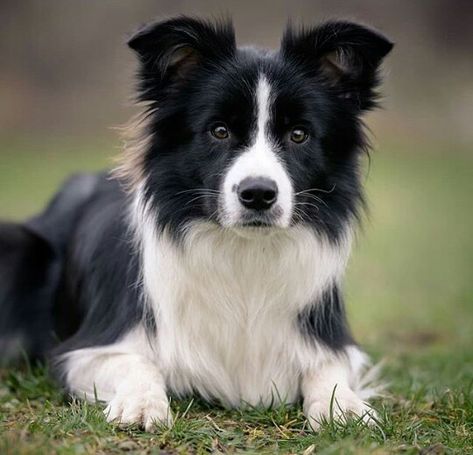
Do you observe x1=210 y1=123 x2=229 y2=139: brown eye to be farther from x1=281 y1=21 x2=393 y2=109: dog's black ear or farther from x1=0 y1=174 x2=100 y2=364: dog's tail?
x1=0 y1=174 x2=100 y2=364: dog's tail

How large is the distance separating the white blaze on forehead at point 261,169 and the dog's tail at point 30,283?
2151mm

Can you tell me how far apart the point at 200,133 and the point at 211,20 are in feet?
2.04

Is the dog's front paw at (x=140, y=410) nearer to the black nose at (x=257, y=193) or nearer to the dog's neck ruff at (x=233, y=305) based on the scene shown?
the dog's neck ruff at (x=233, y=305)

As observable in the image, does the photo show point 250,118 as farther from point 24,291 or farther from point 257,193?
point 24,291

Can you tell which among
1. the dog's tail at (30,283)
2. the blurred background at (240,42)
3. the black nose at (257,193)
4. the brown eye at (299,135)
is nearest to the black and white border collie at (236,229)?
the brown eye at (299,135)

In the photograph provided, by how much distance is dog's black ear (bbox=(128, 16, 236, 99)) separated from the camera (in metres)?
4.84

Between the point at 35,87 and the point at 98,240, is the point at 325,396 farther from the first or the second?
the point at 35,87

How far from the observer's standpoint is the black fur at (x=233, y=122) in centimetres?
478

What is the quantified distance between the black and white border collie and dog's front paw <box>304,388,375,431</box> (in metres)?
0.01

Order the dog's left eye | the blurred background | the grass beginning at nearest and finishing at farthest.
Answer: the grass → the dog's left eye → the blurred background

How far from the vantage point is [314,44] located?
5.02 meters

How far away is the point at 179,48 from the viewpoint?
491cm

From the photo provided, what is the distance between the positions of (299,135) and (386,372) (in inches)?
83.9

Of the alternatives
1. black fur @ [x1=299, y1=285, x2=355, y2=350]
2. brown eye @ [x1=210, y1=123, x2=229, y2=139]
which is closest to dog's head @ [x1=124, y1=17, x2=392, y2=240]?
brown eye @ [x1=210, y1=123, x2=229, y2=139]
